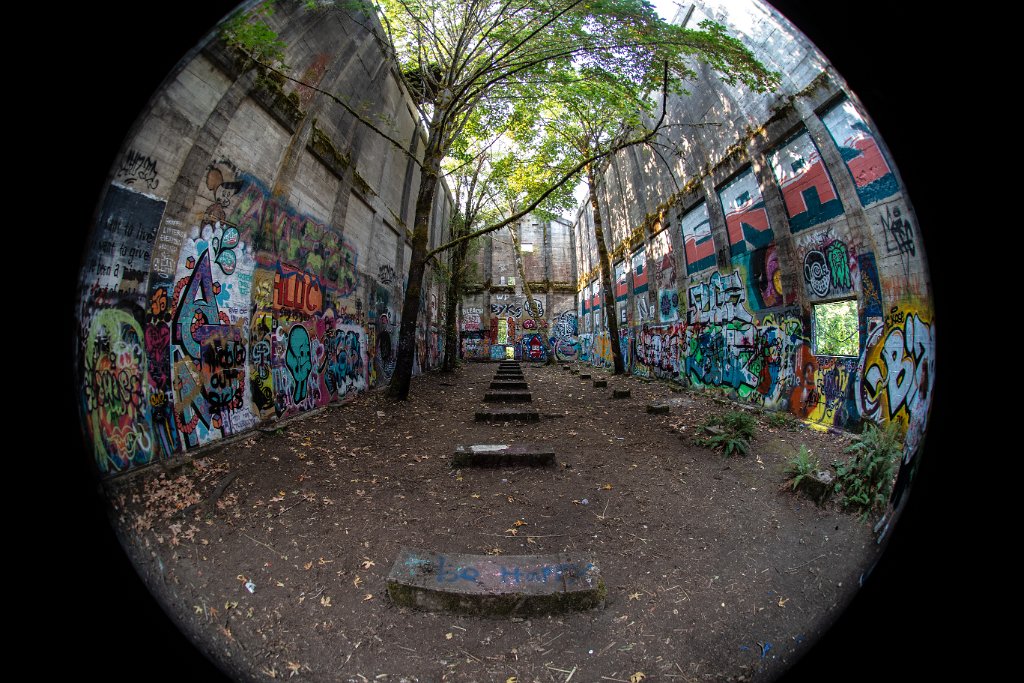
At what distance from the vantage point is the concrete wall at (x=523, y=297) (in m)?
30.7

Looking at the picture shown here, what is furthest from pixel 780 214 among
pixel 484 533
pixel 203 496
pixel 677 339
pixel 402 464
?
pixel 203 496

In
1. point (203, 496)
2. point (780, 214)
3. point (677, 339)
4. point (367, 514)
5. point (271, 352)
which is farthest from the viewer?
point (677, 339)

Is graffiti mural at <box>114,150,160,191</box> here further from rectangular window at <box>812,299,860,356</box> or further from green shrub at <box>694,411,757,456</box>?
rectangular window at <box>812,299,860,356</box>

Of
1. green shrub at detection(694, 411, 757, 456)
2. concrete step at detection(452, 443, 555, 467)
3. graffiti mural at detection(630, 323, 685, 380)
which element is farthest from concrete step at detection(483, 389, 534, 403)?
graffiti mural at detection(630, 323, 685, 380)

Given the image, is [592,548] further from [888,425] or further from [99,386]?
[888,425]

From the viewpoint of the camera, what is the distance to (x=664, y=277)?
14.4 meters

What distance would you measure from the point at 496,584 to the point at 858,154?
5334mm

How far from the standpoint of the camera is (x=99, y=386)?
1.71 meters

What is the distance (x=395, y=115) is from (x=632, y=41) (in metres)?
4.48

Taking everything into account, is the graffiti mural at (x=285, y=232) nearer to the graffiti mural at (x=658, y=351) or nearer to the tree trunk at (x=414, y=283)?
the tree trunk at (x=414, y=283)

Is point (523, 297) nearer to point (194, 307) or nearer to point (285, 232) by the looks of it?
point (285, 232)

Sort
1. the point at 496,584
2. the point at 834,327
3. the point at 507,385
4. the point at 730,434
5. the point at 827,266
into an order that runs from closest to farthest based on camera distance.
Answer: the point at 496,584 → the point at 730,434 → the point at 827,266 → the point at 834,327 → the point at 507,385

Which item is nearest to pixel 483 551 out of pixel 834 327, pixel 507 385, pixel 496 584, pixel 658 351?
pixel 496 584

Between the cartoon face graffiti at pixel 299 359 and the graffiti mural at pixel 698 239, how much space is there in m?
11.3
